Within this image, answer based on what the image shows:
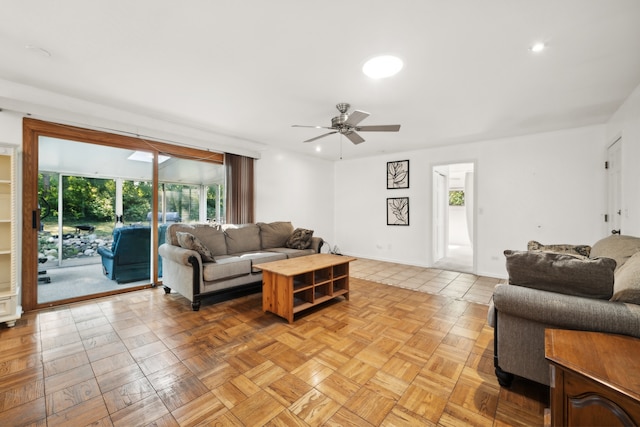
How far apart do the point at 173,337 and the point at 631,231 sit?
452 cm

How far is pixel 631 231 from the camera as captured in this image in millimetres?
2604

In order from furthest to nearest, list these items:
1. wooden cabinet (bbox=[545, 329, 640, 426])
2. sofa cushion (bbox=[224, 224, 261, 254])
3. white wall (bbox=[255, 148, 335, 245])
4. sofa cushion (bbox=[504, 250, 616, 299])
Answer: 1. white wall (bbox=[255, 148, 335, 245])
2. sofa cushion (bbox=[224, 224, 261, 254])
3. sofa cushion (bbox=[504, 250, 616, 299])
4. wooden cabinet (bbox=[545, 329, 640, 426])

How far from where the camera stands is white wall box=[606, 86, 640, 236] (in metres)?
2.47

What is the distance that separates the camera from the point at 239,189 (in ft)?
15.0

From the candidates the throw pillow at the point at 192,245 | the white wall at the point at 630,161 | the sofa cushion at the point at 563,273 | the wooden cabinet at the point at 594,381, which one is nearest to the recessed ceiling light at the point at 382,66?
the sofa cushion at the point at 563,273

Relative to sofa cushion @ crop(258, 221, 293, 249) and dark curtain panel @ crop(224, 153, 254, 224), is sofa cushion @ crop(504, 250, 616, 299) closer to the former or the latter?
sofa cushion @ crop(258, 221, 293, 249)

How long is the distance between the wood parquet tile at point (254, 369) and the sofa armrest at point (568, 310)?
540 millimetres

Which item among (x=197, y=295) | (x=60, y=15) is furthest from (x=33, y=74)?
(x=197, y=295)

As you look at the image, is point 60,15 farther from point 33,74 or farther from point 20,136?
point 20,136

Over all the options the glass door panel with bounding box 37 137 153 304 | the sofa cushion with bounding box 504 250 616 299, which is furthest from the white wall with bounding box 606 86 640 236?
the glass door panel with bounding box 37 137 153 304

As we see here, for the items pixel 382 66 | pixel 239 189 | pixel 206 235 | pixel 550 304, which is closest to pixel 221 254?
pixel 206 235

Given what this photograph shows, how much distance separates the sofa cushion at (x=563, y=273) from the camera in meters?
1.39

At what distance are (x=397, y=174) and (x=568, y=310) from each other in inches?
173

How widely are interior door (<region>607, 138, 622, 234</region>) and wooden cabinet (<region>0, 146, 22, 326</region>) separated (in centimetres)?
641
